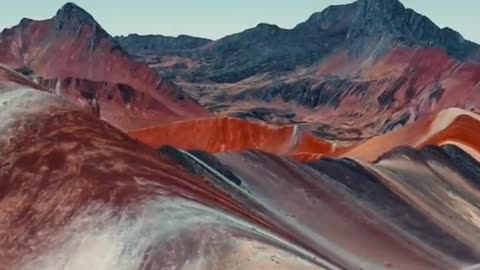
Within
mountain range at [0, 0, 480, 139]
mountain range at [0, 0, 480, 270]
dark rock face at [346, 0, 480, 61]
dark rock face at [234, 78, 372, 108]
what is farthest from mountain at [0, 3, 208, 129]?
dark rock face at [346, 0, 480, 61]

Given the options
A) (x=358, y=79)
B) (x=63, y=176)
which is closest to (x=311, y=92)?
(x=358, y=79)

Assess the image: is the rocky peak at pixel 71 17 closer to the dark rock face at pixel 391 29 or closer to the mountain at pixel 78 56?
the mountain at pixel 78 56

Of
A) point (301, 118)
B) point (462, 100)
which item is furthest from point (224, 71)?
point (462, 100)

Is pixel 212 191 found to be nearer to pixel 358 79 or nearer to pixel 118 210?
pixel 118 210

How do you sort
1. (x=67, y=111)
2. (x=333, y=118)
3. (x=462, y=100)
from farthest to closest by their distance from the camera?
1. (x=333, y=118)
2. (x=462, y=100)
3. (x=67, y=111)

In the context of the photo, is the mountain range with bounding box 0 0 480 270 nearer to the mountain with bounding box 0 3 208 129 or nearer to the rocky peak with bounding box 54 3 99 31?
the mountain with bounding box 0 3 208 129

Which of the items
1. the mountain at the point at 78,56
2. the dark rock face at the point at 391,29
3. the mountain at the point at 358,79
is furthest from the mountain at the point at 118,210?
the dark rock face at the point at 391,29

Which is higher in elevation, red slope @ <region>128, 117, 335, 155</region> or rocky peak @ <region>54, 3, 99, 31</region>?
rocky peak @ <region>54, 3, 99, 31</region>

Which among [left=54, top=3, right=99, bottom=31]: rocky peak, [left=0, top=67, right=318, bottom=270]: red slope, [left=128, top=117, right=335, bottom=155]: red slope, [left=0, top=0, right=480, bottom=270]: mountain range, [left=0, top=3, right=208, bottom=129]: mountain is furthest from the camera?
[left=54, top=3, right=99, bottom=31]: rocky peak

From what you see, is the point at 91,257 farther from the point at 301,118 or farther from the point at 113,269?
the point at 301,118
